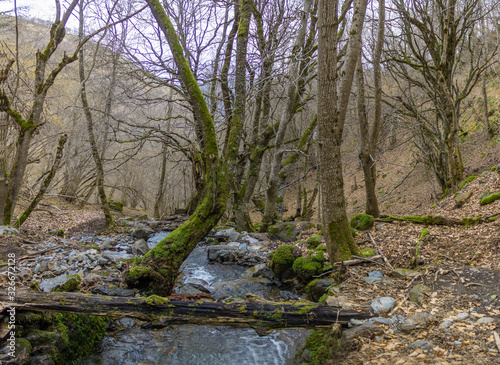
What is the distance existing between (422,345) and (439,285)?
142cm

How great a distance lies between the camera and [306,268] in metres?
5.64

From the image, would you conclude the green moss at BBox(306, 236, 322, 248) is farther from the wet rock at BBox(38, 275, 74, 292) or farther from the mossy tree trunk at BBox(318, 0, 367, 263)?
the wet rock at BBox(38, 275, 74, 292)

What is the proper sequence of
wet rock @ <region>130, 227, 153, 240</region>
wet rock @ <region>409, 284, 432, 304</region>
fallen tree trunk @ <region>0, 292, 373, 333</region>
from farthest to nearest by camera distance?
wet rock @ <region>130, 227, 153, 240</region> < wet rock @ <region>409, 284, 432, 304</region> < fallen tree trunk @ <region>0, 292, 373, 333</region>

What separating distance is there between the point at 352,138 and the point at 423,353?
25.4 meters

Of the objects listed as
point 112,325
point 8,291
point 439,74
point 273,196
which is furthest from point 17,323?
point 439,74

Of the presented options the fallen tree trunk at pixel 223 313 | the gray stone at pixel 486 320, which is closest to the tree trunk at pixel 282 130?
the fallen tree trunk at pixel 223 313

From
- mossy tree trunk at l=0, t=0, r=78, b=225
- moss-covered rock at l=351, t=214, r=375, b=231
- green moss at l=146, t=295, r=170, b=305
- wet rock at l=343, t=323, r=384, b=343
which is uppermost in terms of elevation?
mossy tree trunk at l=0, t=0, r=78, b=225

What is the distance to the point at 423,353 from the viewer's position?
2689 mm

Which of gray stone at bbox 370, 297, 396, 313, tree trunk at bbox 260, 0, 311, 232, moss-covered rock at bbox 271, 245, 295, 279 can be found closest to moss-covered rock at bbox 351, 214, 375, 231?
moss-covered rock at bbox 271, 245, 295, 279

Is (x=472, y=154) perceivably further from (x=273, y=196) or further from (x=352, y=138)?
(x=352, y=138)

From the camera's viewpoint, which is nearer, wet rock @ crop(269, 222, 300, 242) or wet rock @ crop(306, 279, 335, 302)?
wet rock @ crop(306, 279, 335, 302)

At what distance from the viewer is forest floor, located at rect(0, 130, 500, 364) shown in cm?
273

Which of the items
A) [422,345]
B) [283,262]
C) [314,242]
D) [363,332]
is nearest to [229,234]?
[314,242]

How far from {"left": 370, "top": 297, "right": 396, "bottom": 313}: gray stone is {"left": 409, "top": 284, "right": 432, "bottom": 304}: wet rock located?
0.24 metres
